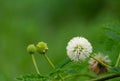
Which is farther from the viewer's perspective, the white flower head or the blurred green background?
the blurred green background

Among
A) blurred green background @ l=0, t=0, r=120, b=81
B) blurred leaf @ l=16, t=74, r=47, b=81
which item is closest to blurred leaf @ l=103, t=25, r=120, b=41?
blurred leaf @ l=16, t=74, r=47, b=81

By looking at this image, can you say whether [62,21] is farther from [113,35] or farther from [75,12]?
[113,35]

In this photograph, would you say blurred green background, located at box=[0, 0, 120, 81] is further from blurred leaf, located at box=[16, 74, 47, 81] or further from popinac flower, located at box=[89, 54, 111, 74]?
blurred leaf, located at box=[16, 74, 47, 81]

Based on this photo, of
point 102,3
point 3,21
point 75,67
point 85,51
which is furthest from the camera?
point 102,3

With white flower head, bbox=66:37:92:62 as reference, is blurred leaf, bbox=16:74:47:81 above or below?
below

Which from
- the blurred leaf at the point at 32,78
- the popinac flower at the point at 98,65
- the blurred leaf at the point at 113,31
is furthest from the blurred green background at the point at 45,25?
the blurred leaf at the point at 32,78

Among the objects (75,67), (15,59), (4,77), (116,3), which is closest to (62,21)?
(116,3)

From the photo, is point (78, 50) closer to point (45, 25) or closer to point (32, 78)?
point (32, 78)
